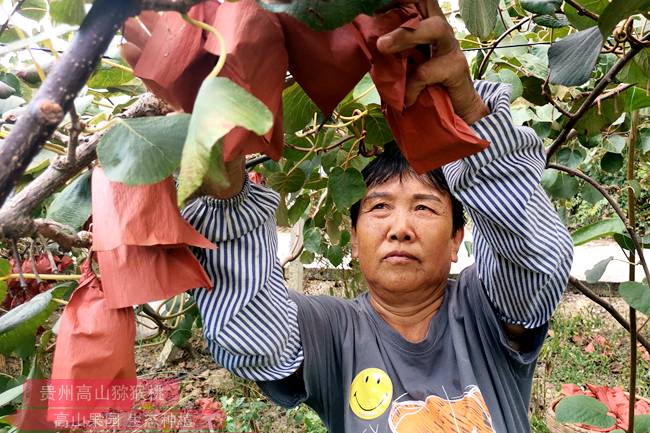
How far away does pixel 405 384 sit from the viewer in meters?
0.83

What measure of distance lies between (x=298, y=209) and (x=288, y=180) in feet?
0.75

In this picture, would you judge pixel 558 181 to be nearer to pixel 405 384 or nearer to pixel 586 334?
pixel 405 384

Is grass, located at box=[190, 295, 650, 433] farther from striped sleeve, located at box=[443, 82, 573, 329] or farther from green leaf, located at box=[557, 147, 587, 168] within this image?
striped sleeve, located at box=[443, 82, 573, 329]

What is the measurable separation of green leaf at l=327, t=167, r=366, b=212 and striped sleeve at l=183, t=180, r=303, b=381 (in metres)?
0.14

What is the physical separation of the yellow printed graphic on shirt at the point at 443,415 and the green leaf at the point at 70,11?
2.23 feet

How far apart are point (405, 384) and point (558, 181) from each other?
588mm

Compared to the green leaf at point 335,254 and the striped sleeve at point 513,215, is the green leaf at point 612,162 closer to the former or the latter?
the striped sleeve at point 513,215

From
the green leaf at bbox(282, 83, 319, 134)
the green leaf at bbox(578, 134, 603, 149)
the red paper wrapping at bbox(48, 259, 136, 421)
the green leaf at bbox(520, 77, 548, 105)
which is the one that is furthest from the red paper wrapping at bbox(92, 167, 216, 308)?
the green leaf at bbox(578, 134, 603, 149)

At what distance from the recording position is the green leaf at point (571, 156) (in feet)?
3.76

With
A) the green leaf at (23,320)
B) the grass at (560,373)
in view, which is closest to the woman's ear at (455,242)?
the green leaf at (23,320)

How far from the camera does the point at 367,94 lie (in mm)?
708

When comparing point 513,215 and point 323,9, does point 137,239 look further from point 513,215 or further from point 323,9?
point 513,215

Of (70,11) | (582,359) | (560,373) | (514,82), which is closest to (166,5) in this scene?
(70,11)

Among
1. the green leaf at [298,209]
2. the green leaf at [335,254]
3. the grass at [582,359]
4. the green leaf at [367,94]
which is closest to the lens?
the green leaf at [367,94]
